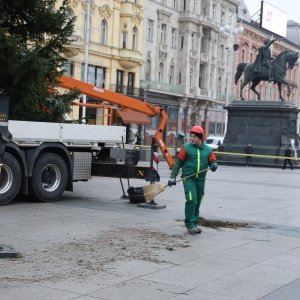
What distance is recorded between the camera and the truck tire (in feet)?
42.8

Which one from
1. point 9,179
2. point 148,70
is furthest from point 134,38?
point 9,179

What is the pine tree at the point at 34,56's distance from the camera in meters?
13.1

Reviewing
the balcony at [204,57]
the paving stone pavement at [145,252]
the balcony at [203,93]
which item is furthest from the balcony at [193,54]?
the paving stone pavement at [145,252]

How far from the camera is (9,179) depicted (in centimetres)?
1317

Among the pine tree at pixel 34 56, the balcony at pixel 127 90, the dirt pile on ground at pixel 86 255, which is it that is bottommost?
the dirt pile on ground at pixel 86 255

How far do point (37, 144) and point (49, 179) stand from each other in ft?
3.12

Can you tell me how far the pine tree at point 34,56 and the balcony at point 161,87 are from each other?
4257 centimetres

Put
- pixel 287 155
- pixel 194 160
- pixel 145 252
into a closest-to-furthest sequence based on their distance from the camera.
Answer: pixel 145 252, pixel 194 160, pixel 287 155

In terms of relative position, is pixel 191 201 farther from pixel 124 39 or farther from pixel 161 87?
pixel 161 87

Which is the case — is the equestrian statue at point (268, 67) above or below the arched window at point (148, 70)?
below

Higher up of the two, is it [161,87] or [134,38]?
[134,38]

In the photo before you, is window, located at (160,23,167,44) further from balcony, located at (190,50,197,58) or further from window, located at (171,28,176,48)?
balcony, located at (190,50,197,58)

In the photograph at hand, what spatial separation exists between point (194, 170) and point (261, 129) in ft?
94.5

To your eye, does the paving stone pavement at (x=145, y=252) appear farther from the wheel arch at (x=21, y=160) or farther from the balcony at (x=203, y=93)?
the balcony at (x=203, y=93)
